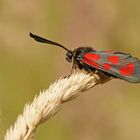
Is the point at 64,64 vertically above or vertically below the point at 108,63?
below

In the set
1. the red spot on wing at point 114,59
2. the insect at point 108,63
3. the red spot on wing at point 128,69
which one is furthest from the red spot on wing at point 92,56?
the red spot on wing at point 128,69

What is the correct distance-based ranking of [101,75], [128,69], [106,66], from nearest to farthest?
1. [101,75]
2. [128,69]
3. [106,66]

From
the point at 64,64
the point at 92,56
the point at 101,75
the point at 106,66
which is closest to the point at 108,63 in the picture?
the point at 106,66

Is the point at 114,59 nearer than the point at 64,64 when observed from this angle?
Yes

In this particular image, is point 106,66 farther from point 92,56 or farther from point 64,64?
point 64,64

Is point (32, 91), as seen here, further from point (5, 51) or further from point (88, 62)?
point (88, 62)

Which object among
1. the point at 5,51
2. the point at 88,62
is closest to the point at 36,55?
the point at 5,51
